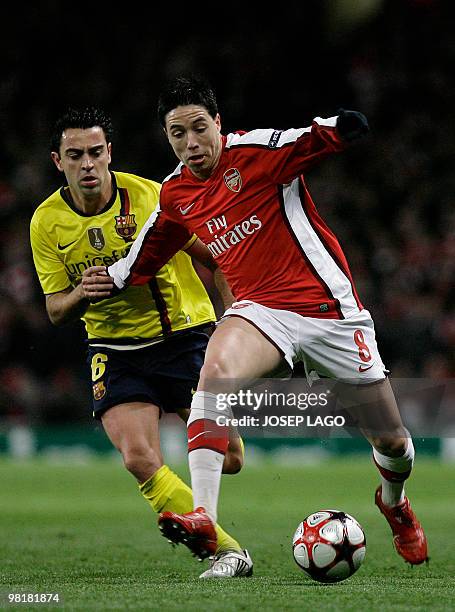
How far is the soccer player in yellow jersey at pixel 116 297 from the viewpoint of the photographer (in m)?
6.16

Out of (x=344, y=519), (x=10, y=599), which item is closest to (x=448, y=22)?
(x=344, y=519)

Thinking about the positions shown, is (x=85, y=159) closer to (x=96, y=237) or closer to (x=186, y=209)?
(x=96, y=237)

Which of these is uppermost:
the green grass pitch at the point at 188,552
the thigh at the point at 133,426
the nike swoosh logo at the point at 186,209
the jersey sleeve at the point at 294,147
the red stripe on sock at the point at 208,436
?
the jersey sleeve at the point at 294,147

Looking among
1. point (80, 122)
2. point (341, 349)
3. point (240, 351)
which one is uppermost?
point (80, 122)

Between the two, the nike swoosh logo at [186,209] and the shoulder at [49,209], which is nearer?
the nike swoosh logo at [186,209]

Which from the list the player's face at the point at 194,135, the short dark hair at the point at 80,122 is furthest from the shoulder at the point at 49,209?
the player's face at the point at 194,135

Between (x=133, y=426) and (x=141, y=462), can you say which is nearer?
(x=141, y=462)

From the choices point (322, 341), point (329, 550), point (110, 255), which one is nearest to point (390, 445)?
point (322, 341)

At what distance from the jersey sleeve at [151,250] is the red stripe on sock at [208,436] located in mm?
1105

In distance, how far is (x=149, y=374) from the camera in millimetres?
6281

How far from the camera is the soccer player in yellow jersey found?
616 cm

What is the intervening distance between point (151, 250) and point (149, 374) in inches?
29.0

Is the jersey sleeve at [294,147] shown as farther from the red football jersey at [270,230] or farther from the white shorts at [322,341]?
the white shorts at [322,341]

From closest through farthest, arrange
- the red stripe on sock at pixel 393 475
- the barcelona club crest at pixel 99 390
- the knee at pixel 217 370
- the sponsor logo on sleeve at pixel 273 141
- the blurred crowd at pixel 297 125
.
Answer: the knee at pixel 217 370 < the sponsor logo on sleeve at pixel 273 141 < the red stripe on sock at pixel 393 475 < the barcelona club crest at pixel 99 390 < the blurred crowd at pixel 297 125
